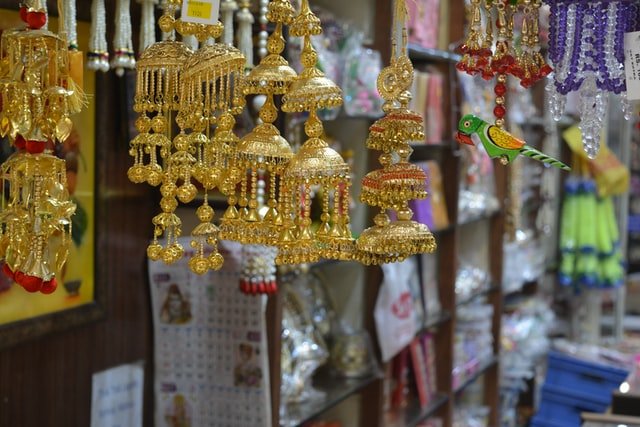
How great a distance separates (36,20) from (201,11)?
0.24 meters

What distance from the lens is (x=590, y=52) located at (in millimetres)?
1540

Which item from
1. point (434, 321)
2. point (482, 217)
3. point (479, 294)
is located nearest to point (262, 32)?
point (434, 321)

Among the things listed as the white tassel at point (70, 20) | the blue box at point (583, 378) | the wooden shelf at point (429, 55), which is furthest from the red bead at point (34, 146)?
the blue box at point (583, 378)

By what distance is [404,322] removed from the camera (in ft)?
9.52

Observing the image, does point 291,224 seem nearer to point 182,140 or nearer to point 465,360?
point 182,140

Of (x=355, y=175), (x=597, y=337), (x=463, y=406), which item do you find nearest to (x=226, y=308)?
(x=355, y=175)

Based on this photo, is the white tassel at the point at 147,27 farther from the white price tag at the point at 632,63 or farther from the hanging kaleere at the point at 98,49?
the white price tag at the point at 632,63

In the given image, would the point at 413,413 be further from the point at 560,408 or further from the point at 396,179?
the point at 396,179

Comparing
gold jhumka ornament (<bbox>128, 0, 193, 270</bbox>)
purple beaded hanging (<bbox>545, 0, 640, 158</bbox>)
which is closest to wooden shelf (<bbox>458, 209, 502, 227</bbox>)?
purple beaded hanging (<bbox>545, 0, 640, 158</bbox>)

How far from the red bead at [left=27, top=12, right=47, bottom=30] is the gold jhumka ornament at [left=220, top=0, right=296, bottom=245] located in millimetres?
321

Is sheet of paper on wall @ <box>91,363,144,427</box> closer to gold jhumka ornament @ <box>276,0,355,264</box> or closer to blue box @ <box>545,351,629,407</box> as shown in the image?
gold jhumka ornament @ <box>276,0,355,264</box>

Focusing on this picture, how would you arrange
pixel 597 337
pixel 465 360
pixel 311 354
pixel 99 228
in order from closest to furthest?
pixel 99 228 < pixel 311 354 < pixel 465 360 < pixel 597 337

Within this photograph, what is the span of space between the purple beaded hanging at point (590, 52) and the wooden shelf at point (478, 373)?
6.82ft

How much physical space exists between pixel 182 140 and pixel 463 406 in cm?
291
